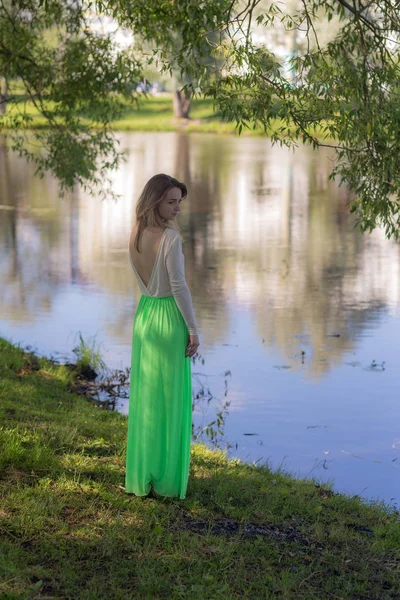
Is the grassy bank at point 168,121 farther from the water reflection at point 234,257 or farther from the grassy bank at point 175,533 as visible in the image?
the grassy bank at point 175,533

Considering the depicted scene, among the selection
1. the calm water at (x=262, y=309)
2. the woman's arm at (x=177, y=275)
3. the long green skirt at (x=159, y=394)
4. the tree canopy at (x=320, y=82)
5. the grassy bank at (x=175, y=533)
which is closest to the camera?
the grassy bank at (x=175, y=533)

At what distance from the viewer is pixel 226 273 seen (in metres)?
18.1

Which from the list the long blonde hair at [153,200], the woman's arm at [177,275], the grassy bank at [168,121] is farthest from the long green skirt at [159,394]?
the grassy bank at [168,121]

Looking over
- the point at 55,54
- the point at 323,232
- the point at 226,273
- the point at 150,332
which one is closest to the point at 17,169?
the point at 323,232

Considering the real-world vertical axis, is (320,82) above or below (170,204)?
above

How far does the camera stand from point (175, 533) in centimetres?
575

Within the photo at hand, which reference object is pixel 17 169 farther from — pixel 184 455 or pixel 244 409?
pixel 184 455

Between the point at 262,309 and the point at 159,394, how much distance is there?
9255 millimetres

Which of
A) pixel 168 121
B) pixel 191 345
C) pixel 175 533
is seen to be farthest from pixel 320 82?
pixel 168 121

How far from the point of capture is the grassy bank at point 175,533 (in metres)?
5.12

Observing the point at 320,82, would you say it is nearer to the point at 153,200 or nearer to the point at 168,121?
the point at 153,200

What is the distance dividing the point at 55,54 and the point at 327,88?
624cm

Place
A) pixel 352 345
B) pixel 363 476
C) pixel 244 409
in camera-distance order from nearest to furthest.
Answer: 1. pixel 363 476
2. pixel 244 409
3. pixel 352 345

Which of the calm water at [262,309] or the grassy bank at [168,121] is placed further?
the grassy bank at [168,121]
